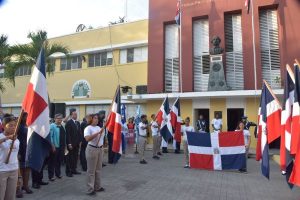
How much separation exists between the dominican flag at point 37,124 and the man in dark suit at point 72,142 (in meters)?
3.01

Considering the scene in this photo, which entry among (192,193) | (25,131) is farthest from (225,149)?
(25,131)

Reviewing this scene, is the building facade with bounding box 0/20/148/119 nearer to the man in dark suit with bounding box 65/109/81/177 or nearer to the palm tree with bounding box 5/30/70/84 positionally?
the palm tree with bounding box 5/30/70/84

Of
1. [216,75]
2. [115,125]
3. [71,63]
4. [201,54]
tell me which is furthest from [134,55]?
[115,125]

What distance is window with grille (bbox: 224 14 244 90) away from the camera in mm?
18062

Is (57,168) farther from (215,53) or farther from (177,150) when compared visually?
(215,53)

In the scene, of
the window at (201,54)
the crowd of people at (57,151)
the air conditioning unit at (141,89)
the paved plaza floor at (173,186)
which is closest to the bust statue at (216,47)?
the window at (201,54)

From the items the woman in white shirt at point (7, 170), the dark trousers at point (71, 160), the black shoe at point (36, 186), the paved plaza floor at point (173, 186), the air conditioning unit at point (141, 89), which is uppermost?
the air conditioning unit at point (141, 89)

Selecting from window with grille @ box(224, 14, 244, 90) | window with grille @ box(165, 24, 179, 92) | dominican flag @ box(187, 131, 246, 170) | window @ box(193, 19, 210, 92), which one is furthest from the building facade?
dominican flag @ box(187, 131, 246, 170)

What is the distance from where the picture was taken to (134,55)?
22.4 m

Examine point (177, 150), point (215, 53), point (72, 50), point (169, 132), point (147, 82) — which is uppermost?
point (72, 50)

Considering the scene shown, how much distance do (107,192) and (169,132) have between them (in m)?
5.45

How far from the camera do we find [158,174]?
9375 millimetres

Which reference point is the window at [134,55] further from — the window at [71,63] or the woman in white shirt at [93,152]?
the woman in white shirt at [93,152]

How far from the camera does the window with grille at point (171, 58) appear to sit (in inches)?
779
